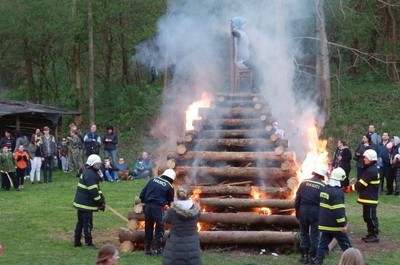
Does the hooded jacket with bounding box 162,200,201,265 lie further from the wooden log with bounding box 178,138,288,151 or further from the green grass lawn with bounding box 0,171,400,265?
the wooden log with bounding box 178,138,288,151

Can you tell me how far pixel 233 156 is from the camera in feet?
50.8

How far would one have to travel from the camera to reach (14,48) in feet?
118

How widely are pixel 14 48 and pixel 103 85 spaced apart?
224 inches

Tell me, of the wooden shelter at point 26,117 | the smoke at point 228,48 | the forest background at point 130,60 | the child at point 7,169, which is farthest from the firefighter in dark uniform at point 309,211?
the wooden shelter at point 26,117

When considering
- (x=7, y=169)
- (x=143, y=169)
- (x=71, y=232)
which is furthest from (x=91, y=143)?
(x=71, y=232)

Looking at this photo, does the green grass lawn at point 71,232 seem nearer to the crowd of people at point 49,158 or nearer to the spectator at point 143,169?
the crowd of people at point 49,158

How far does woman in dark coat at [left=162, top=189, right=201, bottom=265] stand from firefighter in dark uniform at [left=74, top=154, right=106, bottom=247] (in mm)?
3162

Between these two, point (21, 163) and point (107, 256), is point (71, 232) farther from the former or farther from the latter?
point (107, 256)

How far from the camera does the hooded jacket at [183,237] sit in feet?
33.3

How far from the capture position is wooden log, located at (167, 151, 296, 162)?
15102 mm

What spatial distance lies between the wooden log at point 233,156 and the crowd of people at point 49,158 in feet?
28.0

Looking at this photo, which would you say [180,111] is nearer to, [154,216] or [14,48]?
[14,48]

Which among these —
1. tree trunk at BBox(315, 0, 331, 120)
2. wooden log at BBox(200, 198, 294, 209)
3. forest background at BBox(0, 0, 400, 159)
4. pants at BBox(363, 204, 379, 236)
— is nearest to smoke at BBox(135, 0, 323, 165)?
tree trunk at BBox(315, 0, 331, 120)

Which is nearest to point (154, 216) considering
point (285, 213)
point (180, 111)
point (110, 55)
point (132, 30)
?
point (285, 213)
